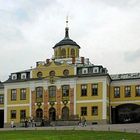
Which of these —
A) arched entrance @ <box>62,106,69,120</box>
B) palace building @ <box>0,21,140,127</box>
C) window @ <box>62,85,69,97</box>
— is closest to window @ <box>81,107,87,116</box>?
palace building @ <box>0,21,140,127</box>

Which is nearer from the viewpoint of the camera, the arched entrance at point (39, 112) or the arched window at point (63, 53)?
the arched entrance at point (39, 112)

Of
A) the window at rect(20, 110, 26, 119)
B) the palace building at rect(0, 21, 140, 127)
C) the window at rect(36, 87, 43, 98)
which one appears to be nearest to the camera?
the palace building at rect(0, 21, 140, 127)

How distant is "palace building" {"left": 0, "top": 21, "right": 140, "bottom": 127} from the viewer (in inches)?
3241

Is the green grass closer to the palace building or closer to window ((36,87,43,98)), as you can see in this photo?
the palace building

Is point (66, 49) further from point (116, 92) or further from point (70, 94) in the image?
point (116, 92)

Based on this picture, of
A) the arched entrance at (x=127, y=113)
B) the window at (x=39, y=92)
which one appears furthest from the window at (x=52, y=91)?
the arched entrance at (x=127, y=113)

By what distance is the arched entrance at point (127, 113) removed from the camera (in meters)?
84.2

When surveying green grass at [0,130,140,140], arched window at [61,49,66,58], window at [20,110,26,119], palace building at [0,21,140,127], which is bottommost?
green grass at [0,130,140,140]

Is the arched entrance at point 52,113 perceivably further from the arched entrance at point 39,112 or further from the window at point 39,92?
the window at point 39,92

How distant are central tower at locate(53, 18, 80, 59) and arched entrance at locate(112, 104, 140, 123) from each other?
13.9 metres

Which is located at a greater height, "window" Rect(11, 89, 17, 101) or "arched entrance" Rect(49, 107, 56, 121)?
"window" Rect(11, 89, 17, 101)

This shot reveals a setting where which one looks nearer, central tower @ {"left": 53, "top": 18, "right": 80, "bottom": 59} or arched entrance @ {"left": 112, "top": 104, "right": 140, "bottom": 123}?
arched entrance @ {"left": 112, "top": 104, "right": 140, "bottom": 123}

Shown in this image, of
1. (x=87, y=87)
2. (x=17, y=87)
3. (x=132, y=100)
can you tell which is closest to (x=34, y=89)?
(x=17, y=87)

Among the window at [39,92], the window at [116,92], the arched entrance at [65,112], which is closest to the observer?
the arched entrance at [65,112]
